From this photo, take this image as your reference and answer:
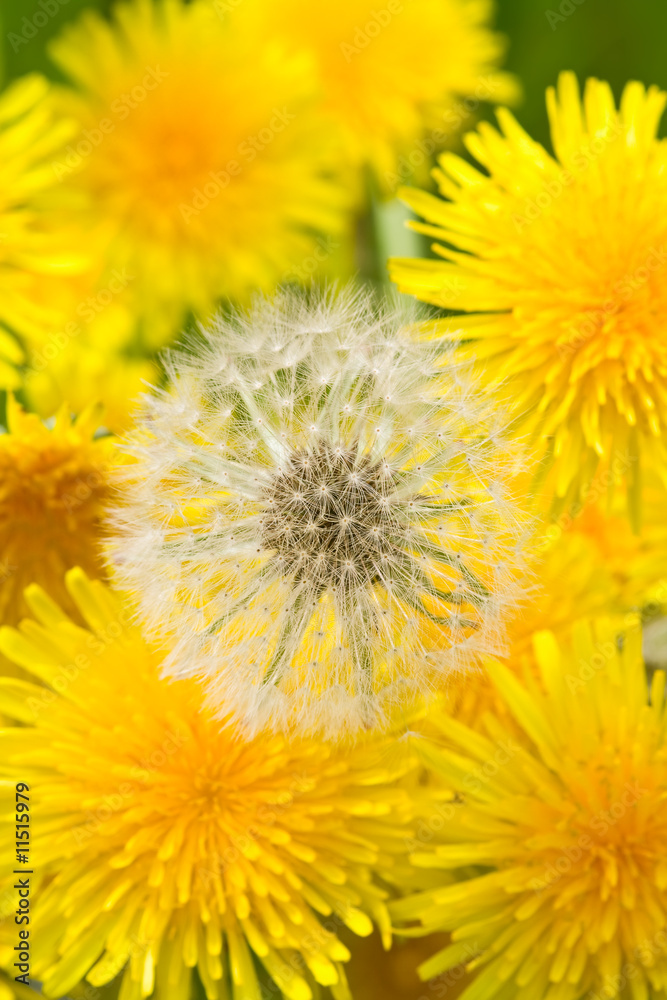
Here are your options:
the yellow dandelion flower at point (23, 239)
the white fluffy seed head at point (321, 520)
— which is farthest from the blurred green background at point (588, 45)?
the white fluffy seed head at point (321, 520)

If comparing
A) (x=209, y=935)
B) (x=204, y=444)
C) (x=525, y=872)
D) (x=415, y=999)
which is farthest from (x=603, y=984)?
(x=204, y=444)

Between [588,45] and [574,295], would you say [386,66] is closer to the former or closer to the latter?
[588,45]

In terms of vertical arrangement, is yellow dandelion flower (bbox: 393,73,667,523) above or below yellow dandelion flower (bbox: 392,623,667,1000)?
above

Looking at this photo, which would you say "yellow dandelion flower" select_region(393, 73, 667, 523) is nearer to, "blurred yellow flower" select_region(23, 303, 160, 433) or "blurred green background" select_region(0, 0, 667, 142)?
"blurred yellow flower" select_region(23, 303, 160, 433)

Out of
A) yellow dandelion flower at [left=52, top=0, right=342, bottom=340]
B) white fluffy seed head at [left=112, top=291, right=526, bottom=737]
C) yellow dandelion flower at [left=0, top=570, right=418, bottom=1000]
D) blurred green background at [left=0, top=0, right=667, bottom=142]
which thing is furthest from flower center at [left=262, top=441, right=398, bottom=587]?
blurred green background at [left=0, top=0, right=667, bottom=142]

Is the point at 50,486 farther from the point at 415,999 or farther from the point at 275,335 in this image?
the point at 415,999

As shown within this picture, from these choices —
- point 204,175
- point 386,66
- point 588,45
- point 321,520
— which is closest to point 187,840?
point 321,520
